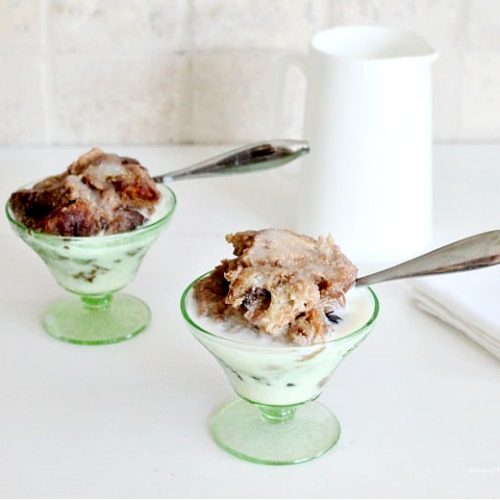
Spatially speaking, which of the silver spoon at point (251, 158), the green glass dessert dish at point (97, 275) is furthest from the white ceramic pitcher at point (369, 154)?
the green glass dessert dish at point (97, 275)

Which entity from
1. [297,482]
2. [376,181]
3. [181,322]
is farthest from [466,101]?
[297,482]

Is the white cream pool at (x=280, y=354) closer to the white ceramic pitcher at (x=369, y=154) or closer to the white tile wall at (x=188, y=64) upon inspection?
the white ceramic pitcher at (x=369, y=154)

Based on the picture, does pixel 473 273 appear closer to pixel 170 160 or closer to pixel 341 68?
pixel 341 68

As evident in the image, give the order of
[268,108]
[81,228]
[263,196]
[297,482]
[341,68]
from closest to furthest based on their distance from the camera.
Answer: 1. [297,482]
2. [81,228]
3. [341,68]
4. [263,196]
5. [268,108]

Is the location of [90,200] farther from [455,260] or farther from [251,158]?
[455,260]

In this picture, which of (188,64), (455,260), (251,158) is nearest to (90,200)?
(251,158)
